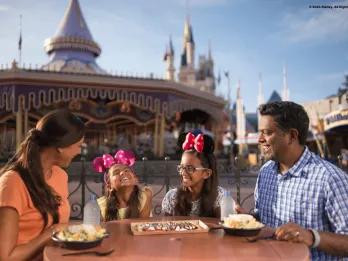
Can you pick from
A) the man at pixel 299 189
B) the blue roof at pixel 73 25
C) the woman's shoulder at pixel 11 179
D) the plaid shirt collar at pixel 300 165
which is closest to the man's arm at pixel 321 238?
the man at pixel 299 189

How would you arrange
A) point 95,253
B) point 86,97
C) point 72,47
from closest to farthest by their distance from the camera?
point 95,253
point 86,97
point 72,47

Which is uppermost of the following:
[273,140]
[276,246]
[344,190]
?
[273,140]

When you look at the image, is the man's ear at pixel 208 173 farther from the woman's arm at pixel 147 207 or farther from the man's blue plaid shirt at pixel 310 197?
the woman's arm at pixel 147 207

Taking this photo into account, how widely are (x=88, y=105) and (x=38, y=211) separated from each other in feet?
58.3

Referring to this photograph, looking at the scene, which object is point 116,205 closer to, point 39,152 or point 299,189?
point 39,152

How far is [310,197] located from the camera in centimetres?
232

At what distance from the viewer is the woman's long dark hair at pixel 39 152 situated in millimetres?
2316

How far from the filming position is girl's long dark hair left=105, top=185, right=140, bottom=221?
3807mm

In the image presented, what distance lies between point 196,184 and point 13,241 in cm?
164

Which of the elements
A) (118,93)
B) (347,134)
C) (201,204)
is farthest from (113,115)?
(201,204)

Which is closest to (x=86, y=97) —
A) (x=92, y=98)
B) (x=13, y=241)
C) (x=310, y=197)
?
(x=92, y=98)

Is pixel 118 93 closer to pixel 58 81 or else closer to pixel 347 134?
pixel 58 81

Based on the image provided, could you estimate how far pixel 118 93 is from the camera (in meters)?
17.7

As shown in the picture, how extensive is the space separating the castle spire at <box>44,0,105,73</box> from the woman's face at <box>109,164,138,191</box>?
1773cm
